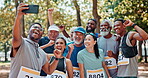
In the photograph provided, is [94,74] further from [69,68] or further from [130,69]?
[130,69]

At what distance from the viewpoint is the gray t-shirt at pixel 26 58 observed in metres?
4.85

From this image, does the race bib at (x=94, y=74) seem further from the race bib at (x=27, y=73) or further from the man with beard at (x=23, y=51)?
the race bib at (x=27, y=73)

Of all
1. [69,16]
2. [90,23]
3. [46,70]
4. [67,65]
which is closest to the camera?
[46,70]

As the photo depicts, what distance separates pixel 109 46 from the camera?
6.95m

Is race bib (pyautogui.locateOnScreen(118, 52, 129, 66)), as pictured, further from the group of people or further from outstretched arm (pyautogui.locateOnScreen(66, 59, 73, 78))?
outstretched arm (pyautogui.locateOnScreen(66, 59, 73, 78))

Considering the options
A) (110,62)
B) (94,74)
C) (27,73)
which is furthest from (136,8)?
(27,73)

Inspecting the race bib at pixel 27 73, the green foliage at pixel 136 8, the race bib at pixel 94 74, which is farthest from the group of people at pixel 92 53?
the green foliage at pixel 136 8

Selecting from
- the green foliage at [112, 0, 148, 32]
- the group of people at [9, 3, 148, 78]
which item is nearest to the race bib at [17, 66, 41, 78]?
the group of people at [9, 3, 148, 78]

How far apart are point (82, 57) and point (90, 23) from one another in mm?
1269

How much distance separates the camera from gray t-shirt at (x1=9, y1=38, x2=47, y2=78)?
485cm

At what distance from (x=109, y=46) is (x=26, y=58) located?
2.64 m

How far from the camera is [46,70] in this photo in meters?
5.44

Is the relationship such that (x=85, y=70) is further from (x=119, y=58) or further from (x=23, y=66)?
(x=23, y=66)

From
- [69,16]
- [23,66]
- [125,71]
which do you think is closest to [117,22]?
[125,71]
